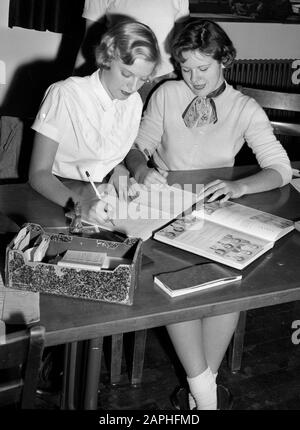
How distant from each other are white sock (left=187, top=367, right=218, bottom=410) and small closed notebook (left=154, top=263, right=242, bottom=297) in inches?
19.2

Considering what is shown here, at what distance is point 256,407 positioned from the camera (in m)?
2.18

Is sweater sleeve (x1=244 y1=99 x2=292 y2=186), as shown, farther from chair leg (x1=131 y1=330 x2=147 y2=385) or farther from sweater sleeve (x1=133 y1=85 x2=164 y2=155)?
chair leg (x1=131 y1=330 x2=147 y2=385)

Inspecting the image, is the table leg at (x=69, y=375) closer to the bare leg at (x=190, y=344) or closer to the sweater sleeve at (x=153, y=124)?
the bare leg at (x=190, y=344)

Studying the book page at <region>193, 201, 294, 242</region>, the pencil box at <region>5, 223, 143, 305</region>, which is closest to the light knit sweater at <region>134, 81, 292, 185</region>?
the book page at <region>193, 201, 294, 242</region>

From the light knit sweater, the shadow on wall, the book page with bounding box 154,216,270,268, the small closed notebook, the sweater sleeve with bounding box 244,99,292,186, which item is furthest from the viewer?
the shadow on wall

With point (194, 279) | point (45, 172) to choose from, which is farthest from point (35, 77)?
point (194, 279)

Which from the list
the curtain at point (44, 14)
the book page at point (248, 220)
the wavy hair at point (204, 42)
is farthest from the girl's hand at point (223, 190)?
the curtain at point (44, 14)

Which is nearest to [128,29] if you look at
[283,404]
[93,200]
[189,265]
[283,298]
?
[93,200]

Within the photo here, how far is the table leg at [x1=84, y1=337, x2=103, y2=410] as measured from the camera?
1562mm

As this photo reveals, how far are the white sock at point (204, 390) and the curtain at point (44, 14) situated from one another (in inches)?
86.4

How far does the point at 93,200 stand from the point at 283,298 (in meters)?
0.58

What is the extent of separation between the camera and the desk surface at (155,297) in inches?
49.7

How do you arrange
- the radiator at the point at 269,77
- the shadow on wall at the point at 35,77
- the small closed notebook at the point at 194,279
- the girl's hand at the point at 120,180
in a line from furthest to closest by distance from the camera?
1. the radiator at the point at 269,77
2. the shadow on wall at the point at 35,77
3. the girl's hand at the point at 120,180
4. the small closed notebook at the point at 194,279

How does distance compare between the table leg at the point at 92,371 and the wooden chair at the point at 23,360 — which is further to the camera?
the table leg at the point at 92,371
